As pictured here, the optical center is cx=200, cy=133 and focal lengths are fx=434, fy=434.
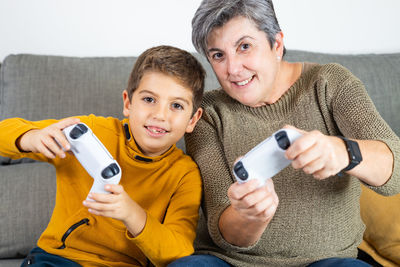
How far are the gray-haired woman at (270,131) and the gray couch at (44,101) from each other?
19.2 inches

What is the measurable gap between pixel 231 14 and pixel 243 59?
0.13 m

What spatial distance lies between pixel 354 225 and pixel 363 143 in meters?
0.37

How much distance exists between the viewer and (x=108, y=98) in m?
1.75

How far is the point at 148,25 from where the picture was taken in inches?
81.4

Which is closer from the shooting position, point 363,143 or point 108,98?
point 363,143

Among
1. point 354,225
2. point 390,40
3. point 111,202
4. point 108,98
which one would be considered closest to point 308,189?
point 354,225

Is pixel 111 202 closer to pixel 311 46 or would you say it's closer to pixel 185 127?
pixel 185 127

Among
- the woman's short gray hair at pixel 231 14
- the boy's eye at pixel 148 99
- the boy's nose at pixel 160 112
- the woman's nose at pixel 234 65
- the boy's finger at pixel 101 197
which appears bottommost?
the boy's finger at pixel 101 197

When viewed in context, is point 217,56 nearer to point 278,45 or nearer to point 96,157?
point 278,45

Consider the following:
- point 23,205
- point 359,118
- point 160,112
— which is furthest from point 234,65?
point 23,205

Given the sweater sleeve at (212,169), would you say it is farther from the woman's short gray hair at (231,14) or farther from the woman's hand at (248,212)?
the woman's short gray hair at (231,14)

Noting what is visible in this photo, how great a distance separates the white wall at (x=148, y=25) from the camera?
1959mm

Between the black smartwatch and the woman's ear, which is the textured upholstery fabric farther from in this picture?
the black smartwatch

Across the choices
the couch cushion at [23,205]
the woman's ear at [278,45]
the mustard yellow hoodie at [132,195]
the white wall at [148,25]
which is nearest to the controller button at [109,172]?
the mustard yellow hoodie at [132,195]
